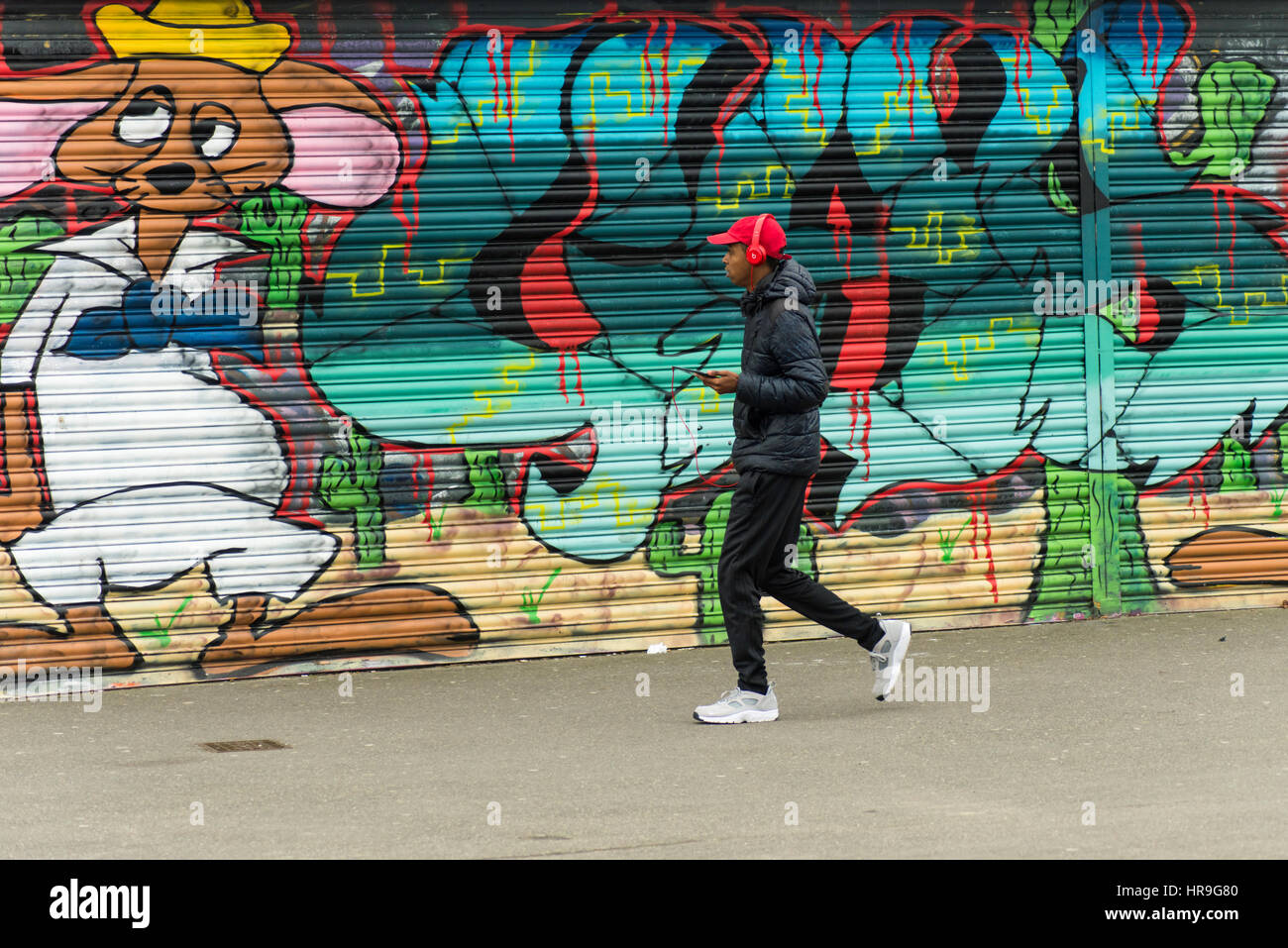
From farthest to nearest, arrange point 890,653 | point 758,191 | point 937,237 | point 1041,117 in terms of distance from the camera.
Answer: point 1041,117 < point 937,237 < point 758,191 < point 890,653

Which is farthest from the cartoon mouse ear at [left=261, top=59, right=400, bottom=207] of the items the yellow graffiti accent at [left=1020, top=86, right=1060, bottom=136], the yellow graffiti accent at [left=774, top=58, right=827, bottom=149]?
the yellow graffiti accent at [left=1020, top=86, right=1060, bottom=136]

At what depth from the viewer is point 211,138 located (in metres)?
8.62

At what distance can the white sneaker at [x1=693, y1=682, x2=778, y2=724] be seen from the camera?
24.7 feet

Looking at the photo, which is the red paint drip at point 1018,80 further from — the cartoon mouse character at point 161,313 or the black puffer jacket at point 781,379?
the cartoon mouse character at point 161,313

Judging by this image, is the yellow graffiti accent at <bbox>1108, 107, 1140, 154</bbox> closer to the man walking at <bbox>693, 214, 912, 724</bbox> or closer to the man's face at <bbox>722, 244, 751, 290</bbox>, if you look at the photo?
the man walking at <bbox>693, 214, 912, 724</bbox>

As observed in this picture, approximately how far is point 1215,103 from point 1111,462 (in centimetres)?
214

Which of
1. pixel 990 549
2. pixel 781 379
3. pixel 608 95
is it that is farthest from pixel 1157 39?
pixel 781 379

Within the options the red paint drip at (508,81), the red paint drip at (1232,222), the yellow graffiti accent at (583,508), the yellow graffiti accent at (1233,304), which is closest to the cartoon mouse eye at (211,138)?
the red paint drip at (508,81)

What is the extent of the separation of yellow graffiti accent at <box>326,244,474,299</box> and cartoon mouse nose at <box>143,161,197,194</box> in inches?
32.3

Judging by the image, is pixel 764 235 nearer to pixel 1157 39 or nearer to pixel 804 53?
pixel 804 53

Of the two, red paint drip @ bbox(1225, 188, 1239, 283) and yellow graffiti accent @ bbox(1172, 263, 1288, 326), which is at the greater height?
red paint drip @ bbox(1225, 188, 1239, 283)

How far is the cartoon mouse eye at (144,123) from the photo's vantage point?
8.52m

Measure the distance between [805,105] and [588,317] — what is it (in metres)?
1.64
